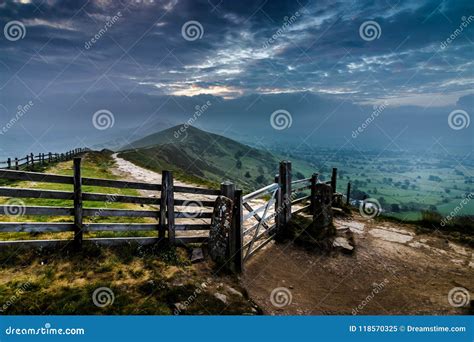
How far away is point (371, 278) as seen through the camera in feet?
26.8

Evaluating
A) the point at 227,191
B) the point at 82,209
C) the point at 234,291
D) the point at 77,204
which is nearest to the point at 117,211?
the point at 82,209

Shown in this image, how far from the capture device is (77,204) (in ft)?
22.8

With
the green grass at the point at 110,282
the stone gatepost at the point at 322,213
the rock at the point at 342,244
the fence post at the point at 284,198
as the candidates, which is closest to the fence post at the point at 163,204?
the green grass at the point at 110,282

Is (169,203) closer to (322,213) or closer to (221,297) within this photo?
(221,297)

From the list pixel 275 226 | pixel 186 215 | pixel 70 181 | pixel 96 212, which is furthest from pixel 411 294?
pixel 70 181

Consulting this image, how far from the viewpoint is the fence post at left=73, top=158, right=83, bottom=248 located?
6875 millimetres

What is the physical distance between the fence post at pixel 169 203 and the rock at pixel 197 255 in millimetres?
725

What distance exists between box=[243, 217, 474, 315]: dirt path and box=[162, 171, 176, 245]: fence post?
2.39 metres

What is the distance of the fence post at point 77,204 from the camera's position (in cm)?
688

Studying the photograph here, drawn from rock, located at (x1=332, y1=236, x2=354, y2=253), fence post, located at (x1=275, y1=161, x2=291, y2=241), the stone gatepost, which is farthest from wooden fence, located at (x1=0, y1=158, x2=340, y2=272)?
rock, located at (x1=332, y1=236, x2=354, y2=253)

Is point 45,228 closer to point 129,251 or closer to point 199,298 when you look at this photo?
point 129,251

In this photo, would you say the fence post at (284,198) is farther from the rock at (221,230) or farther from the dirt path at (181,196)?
the rock at (221,230)

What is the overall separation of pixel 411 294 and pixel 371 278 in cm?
109

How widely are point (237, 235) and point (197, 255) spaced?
1.23 m
